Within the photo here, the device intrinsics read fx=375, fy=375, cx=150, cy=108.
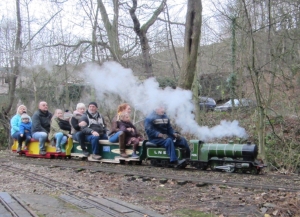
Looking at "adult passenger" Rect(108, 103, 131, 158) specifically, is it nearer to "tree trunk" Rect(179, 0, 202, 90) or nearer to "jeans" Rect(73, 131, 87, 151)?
"jeans" Rect(73, 131, 87, 151)

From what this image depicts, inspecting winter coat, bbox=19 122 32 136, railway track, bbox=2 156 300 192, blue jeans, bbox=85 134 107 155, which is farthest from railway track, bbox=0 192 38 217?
winter coat, bbox=19 122 32 136

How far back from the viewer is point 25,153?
12.0m

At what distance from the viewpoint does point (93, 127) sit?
33.8 ft

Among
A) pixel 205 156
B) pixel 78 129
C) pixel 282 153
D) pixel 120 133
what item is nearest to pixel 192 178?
pixel 205 156

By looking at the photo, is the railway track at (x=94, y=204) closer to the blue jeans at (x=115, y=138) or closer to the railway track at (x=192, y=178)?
the railway track at (x=192, y=178)

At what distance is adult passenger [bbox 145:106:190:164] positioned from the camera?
8664mm

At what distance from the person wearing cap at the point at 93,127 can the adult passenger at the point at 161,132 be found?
1821 mm

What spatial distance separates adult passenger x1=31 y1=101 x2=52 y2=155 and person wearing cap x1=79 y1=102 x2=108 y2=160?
1.74 metres

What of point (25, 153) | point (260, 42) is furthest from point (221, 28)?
point (25, 153)

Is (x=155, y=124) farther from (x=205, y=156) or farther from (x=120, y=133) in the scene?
(x=205, y=156)

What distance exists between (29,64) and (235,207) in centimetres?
1650

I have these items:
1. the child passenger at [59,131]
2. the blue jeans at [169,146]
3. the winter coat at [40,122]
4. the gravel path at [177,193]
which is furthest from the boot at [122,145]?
the winter coat at [40,122]

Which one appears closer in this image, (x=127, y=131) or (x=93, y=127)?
(x=127, y=131)

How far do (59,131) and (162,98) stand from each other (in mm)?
3373
